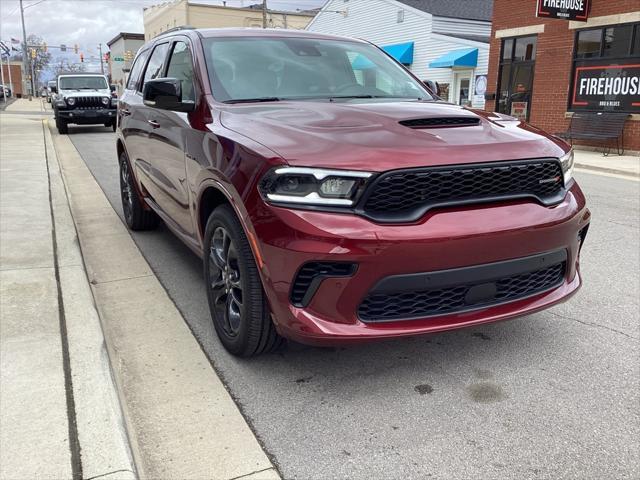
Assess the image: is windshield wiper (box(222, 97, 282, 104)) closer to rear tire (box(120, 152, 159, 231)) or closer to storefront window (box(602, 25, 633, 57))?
rear tire (box(120, 152, 159, 231))

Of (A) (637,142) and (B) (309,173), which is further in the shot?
(A) (637,142)

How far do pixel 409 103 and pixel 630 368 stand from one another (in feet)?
6.39

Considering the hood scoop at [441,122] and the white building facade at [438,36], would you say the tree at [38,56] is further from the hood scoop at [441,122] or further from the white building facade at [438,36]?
the hood scoop at [441,122]

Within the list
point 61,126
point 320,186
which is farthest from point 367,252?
point 61,126

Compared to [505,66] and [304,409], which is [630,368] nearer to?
[304,409]

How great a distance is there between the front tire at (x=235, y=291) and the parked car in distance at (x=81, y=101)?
56.1ft

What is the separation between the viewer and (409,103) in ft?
11.9

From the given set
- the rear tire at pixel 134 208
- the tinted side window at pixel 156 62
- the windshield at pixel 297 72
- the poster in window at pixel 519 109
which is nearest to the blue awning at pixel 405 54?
the poster in window at pixel 519 109

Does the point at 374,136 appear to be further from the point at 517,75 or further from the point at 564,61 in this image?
the point at 517,75

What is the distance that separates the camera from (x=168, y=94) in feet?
11.7

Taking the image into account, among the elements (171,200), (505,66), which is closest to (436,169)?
(171,200)

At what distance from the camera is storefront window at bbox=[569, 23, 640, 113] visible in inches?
572

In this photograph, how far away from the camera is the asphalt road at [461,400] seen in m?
2.39

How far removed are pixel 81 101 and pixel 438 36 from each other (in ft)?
46.9
